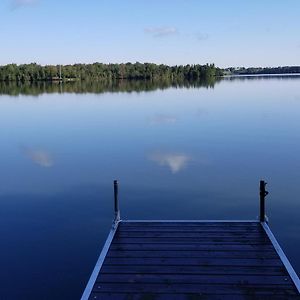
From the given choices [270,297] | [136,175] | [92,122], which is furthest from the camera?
[92,122]

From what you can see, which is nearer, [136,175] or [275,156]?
[136,175]

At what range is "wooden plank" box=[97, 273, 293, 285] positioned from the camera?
6215 mm

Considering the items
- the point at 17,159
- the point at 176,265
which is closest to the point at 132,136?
the point at 17,159

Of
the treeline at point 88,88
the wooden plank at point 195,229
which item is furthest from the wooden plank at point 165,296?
the treeline at point 88,88

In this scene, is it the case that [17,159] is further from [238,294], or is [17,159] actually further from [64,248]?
[238,294]

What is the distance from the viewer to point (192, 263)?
6.86 metres

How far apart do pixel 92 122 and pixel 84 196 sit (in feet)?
62.2

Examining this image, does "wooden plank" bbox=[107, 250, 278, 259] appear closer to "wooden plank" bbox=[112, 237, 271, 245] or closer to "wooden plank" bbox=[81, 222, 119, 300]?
"wooden plank" bbox=[81, 222, 119, 300]

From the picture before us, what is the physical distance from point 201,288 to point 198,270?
1.84 ft

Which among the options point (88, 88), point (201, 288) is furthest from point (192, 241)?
point (88, 88)

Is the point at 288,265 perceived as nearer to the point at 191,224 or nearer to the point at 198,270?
the point at 198,270

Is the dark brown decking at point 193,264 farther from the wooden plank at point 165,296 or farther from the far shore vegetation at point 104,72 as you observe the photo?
the far shore vegetation at point 104,72

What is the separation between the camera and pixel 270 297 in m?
5.79

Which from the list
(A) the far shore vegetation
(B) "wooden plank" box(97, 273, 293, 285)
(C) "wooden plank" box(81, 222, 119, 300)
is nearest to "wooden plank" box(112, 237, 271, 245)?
(C) "wooden plank" box(81, 222, 119, 300)
